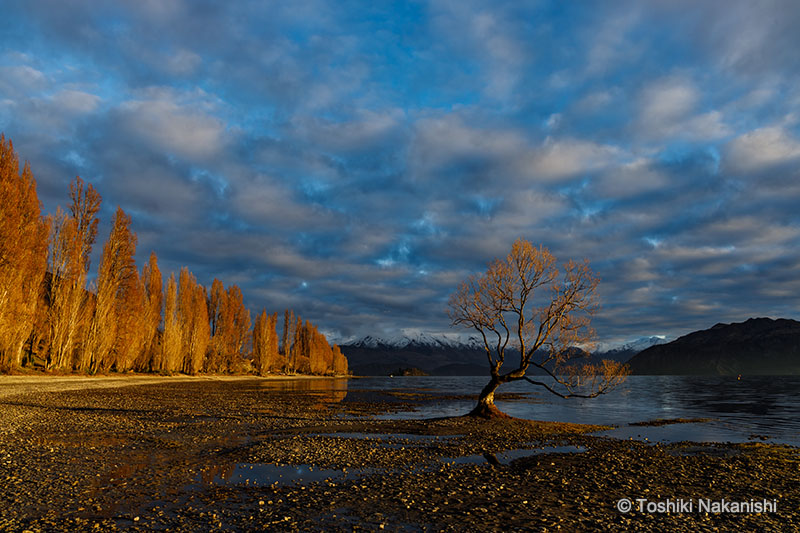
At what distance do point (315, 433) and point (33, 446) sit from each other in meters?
11.5

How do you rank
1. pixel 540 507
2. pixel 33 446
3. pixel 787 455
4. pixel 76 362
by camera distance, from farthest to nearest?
pixel 76 362
pixel 787 455
pixel 33 446
pixel 540 507

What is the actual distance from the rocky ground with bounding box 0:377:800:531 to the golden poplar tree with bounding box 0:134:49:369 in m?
33.2

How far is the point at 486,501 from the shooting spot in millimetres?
11484

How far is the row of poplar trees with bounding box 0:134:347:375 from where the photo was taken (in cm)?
5016

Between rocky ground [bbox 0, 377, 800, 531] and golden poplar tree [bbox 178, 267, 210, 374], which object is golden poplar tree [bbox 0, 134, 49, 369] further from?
golden poplar tree [bbox 178, 267, 210, 374]

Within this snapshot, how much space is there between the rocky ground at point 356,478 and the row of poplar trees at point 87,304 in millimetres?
35713

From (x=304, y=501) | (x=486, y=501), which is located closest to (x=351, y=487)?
(x=304, y=501)

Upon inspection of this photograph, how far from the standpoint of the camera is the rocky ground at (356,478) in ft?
32.6

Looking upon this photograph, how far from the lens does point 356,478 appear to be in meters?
13.6

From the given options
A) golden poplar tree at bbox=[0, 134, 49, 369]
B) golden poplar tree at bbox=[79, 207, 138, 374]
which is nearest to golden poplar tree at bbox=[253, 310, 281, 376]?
golden poplar tree at bbox=[79, 207, 138, 374]

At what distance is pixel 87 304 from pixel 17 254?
15.9 metres

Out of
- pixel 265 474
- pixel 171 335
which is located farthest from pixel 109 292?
pixel 265 474

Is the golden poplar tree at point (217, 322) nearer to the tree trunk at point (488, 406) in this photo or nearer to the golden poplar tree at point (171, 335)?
the golden poplar tree at point (171, 335)

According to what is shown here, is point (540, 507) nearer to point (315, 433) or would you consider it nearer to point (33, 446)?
point (315, 433)
